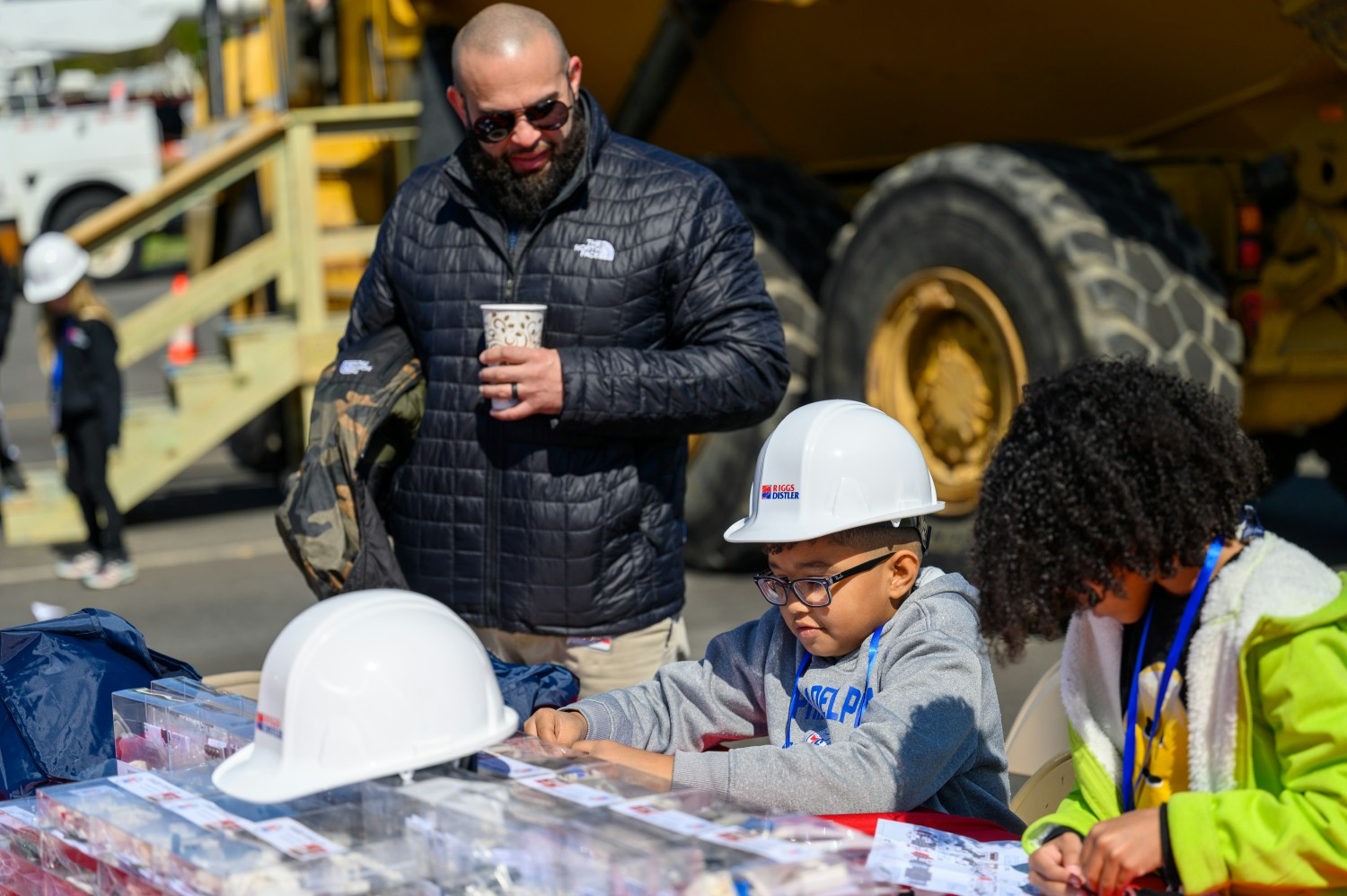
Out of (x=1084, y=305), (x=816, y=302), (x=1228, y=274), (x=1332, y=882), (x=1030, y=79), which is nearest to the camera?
(x=1332, y=882)

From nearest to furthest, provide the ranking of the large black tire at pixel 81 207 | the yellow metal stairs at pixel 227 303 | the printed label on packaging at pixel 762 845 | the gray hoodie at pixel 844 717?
the printed label on packaging at pixel 762 845
the gray hoodie at pixel 844 717
the yellow metal stairs at pixel 227 303
the large black tire at pixel 81 207

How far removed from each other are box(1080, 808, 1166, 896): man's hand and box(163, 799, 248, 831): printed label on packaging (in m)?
1.01

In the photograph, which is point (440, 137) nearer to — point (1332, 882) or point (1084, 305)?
point (1084, 305)

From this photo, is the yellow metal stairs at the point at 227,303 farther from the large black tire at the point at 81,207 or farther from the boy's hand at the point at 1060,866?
the large black tire at the point at 81,207

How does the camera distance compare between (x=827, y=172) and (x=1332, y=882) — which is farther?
(x=827, y=172)

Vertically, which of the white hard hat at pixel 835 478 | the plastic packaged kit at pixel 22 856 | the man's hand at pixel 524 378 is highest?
the man's hand at pixel 524 378

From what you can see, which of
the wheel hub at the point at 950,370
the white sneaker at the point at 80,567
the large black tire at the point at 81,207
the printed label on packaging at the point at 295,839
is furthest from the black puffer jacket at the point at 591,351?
the large black tire at the point at 81,207

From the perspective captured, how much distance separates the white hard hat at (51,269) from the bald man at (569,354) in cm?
516

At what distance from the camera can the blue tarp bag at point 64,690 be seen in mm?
2678

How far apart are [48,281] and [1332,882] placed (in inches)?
289

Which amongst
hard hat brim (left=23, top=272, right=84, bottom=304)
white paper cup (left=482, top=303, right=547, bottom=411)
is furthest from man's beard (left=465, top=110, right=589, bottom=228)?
hard hat brim (left=23, top=272, right=84, bottom=304)

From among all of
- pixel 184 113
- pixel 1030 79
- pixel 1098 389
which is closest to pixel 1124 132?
pixel 1030 79

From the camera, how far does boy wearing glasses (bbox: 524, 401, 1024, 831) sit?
237cm

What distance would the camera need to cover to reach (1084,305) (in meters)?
5.61
